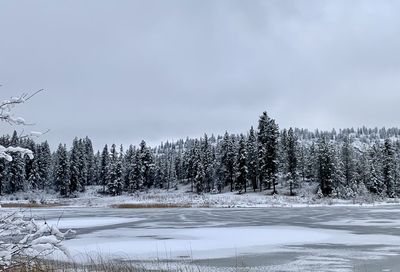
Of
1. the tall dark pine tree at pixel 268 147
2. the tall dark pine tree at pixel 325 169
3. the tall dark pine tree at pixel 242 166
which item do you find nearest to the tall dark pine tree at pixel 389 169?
the tall dark pine tree at pixel 325 169

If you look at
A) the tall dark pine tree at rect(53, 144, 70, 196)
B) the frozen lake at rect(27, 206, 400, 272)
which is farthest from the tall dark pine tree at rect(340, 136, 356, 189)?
the frozen lake at rect(27, 206, 400, 272)

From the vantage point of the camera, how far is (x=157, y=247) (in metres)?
14.7

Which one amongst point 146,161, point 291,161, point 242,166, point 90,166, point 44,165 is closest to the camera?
point 291,161

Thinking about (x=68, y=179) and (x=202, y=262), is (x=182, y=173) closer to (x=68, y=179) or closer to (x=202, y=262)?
(x=68, y=179)

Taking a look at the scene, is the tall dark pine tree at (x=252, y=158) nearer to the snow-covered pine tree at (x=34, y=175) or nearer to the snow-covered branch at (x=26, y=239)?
the snow-covered pine tree at (x=34, y=175)

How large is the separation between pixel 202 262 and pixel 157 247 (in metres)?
3.29

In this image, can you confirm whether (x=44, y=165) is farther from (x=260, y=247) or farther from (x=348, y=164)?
(x=260, y=247)

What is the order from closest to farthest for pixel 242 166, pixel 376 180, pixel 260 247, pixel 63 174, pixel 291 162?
1. pixel 260 247
2. pixel 291 162
3. pixel 376 180
4. pixel 242 166
5. pixel 63 174

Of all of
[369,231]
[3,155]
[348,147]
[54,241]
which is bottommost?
[369,231]

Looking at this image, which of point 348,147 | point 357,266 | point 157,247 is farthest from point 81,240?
point 348,147

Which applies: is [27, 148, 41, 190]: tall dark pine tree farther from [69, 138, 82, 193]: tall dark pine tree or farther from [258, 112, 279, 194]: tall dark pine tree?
[258, 112, 279, 194]: tall dark pine tree

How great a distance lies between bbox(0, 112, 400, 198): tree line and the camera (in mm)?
81875

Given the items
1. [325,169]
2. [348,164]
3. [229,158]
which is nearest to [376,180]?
[348,164]

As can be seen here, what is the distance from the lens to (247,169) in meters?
91.0
